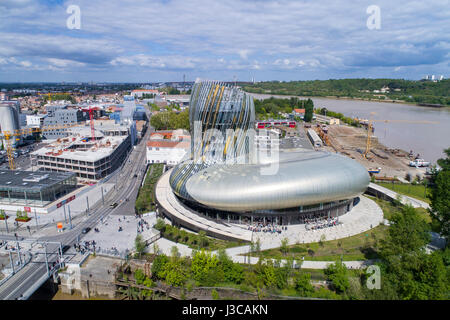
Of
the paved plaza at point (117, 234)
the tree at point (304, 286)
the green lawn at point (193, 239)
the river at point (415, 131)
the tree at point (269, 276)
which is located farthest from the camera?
the river at point (415, 131)

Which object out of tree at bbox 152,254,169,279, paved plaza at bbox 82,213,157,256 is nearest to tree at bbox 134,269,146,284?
tree at bbox 152,254,169,279

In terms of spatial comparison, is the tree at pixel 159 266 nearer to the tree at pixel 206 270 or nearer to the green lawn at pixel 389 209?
the tree at pixel 206 270

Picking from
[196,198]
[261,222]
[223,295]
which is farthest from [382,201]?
[223,295]

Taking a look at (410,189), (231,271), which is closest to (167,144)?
(231,271)

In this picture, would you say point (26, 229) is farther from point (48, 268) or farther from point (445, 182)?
point (445, 182)

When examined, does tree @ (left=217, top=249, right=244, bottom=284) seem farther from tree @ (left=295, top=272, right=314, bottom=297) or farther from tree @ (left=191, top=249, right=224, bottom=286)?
tree @ (left=295, top=272, right=314, bottom=297)

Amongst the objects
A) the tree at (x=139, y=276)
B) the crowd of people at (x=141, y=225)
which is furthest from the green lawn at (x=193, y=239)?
the tree at (x=139, y=276)

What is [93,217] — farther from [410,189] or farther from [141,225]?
[410,189]
